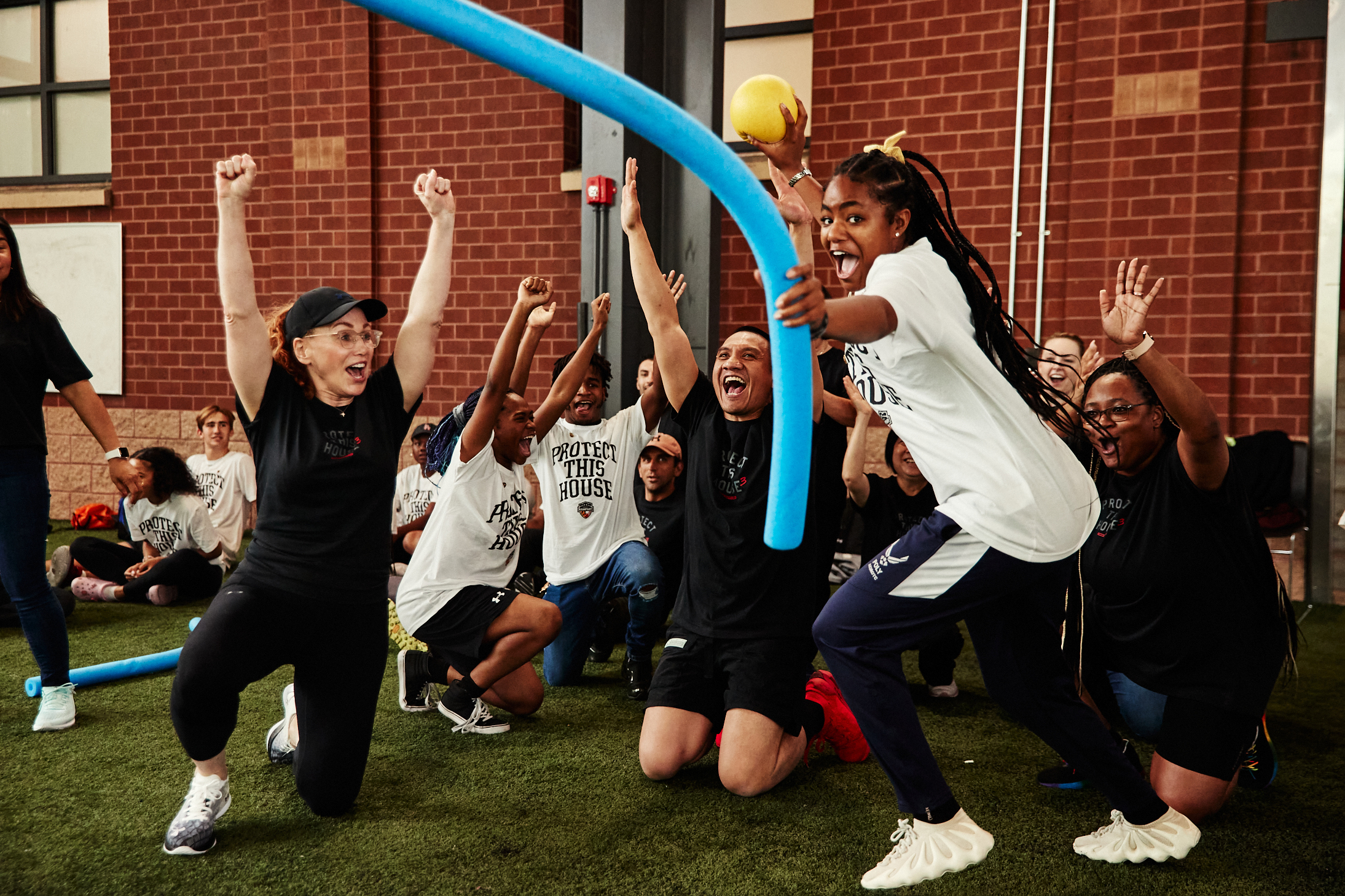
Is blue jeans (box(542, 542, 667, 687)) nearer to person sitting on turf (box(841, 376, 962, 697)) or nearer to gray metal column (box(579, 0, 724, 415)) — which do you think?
person sitting on turf (box(841, 376, 962, 697))

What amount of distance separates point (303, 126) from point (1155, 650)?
26.5ft

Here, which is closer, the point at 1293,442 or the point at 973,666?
the point at 973,666

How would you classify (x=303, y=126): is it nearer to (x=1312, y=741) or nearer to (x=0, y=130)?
(x=0, y=130)

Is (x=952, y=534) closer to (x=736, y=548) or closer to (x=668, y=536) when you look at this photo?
(x=736, y=548)

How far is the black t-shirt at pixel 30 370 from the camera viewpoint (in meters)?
3.59

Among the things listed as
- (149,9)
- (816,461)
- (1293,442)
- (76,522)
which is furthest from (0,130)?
(1293,442)

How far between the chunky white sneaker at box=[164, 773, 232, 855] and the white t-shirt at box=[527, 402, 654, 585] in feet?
6.42

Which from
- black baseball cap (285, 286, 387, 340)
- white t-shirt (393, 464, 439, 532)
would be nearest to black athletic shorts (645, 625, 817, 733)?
black baseball cap (285, 286, 387, 340)

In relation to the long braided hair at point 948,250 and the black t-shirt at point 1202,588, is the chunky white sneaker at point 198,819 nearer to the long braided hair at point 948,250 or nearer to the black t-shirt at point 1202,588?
the long braided hair at point 948,250

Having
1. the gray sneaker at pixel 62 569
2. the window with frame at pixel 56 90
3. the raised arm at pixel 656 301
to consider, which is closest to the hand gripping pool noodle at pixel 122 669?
the gray sneaker at pixel 62 569

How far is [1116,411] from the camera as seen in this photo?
2.95 metres

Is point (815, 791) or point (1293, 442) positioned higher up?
point (1293, 442)

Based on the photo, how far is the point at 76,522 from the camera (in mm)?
8633

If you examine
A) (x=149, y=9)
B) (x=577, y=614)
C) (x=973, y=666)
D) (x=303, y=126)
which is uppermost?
(x=149, y=9)
